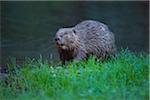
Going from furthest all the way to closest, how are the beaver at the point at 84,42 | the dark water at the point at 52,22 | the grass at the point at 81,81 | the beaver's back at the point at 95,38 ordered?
1. the dark water at the point at 52,22
2. the beaver's back at the point at 95,38
3. the beaver at the point at 84,42
4. the grass at the point at 81,81

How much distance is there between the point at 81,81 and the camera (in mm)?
8641

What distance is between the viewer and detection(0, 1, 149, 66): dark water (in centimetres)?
1396

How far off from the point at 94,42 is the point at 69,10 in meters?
10.1

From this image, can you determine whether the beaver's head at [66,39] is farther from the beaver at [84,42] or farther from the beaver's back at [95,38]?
the beaver's back at [95,38]

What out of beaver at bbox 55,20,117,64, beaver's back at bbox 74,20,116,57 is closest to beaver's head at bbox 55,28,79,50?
beaver at bbox 55,20,117,64

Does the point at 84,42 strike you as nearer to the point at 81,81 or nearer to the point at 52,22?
the point at 81,81

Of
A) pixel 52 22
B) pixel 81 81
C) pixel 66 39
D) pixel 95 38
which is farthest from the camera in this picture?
pixel 52 22

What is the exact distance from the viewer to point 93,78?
8914mm

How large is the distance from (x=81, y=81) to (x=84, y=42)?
2.60 meters

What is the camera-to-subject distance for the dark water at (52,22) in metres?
14.0

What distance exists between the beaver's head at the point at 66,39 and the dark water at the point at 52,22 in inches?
22.8

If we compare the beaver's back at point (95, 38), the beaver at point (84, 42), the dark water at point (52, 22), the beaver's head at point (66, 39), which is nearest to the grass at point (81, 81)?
the beaver's head at point (66, 39)

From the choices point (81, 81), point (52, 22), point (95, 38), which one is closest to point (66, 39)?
point (95, 38)

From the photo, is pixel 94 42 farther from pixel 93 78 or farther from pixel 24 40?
pixel 24 40
